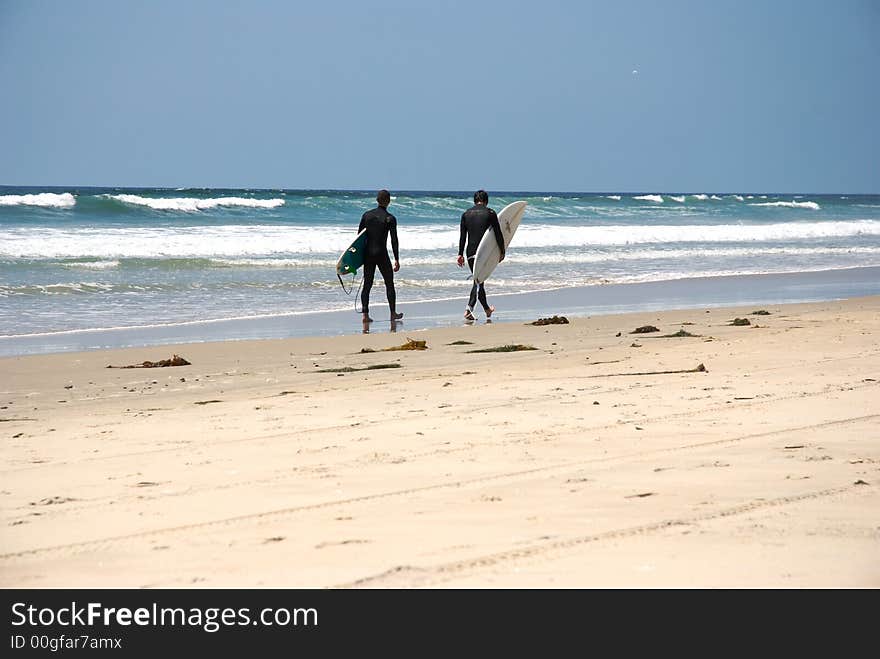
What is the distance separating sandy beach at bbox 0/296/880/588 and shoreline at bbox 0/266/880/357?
2493 mm

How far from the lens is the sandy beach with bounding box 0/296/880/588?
3141 millimetres

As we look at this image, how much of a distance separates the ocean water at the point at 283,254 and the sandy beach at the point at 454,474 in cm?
572

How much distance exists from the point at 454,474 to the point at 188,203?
39265 millimetres

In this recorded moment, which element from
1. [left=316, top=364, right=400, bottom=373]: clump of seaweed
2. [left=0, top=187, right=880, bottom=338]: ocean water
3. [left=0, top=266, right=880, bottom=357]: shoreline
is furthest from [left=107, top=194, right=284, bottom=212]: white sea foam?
[left=316, top=364, right=400, bottom=373]: clump of seaweed

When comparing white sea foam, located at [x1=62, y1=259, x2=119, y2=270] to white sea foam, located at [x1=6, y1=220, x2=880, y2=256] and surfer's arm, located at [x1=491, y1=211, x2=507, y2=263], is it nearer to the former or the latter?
white sea foam, located at [x1=6, y1=220, x2=880, y2=256]

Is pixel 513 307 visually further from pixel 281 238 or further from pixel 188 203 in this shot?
pixel 188 203

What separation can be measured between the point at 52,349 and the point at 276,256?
13.7 m

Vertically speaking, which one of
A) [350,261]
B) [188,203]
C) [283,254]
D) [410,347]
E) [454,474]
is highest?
[188,203]

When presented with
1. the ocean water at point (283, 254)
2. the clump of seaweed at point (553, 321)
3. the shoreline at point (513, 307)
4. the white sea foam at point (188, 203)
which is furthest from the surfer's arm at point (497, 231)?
the white sea foam at point (188, 203)

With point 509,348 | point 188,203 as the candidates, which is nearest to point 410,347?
point 509,348

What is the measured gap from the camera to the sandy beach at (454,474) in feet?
10.3

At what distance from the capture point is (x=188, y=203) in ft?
138
